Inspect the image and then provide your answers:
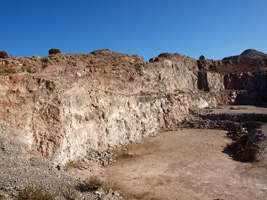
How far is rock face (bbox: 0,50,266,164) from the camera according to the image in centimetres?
989

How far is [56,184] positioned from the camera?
6.64 m

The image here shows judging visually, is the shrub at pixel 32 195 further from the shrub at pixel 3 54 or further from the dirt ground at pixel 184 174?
the shrub at pixel 3 54

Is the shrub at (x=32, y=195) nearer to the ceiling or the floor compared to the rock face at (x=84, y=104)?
nearer to the floor

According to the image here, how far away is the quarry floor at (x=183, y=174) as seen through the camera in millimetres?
8219

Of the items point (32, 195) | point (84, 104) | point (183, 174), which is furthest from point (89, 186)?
→ point (84, 104)

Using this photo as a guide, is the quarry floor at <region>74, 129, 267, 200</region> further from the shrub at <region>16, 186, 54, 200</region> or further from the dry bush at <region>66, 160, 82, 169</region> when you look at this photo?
the shrub at <region>16, 186, 54, 200</region>

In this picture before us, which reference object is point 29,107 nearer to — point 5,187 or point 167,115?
point 5,187

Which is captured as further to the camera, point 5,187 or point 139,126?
point 139,126

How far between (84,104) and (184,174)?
8.00 metres

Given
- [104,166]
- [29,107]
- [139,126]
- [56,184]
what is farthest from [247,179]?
[29,107]

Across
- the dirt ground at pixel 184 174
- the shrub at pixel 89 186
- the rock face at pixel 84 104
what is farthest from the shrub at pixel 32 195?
the rock face at pixel 84 104

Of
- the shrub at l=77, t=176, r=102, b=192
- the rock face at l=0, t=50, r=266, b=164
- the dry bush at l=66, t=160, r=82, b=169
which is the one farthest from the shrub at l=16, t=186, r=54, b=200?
the dry bush at l=66, t=160, r=82, b=169

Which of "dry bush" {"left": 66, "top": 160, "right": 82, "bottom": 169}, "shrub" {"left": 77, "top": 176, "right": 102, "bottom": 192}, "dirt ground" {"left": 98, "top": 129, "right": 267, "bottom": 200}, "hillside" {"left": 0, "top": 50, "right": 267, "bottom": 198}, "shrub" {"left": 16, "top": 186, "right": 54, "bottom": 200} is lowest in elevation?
"dirt ground" {"left": 98, "top": 129, "right": 267, "bottom": 200}

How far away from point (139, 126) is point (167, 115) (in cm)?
521
